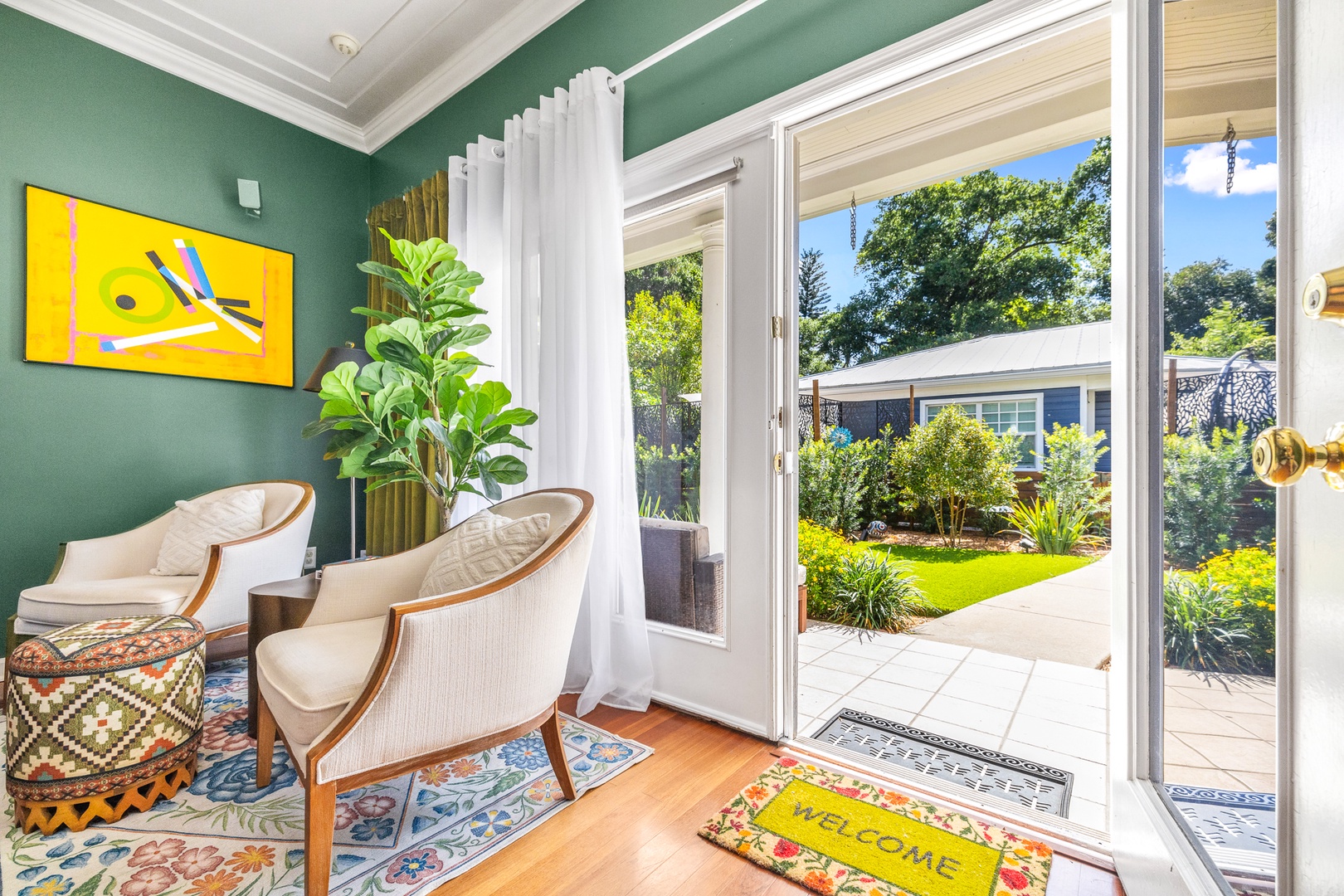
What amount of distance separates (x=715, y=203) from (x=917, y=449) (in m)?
Result: 3.69

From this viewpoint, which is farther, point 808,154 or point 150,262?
point 808,154

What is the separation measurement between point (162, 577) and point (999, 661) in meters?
3.88

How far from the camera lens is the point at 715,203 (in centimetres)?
222

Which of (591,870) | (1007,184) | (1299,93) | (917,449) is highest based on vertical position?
(1007,184)

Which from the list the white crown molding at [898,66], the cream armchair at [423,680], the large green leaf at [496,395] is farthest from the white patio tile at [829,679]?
the white crown molding at [898,66]

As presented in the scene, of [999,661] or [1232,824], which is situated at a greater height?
[1232,824]

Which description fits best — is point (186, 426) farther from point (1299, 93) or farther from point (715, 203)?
point (1299, 93)

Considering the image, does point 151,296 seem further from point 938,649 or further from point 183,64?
point 938,649

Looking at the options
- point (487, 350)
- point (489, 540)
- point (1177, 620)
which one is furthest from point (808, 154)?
point (1177, 620)

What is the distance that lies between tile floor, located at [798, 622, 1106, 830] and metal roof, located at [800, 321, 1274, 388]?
2545 millimetres

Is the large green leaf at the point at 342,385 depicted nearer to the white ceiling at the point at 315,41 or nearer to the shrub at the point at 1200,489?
the white ceiling at the point at 315,41

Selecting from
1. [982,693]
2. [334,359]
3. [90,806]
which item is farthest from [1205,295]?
[334,359]

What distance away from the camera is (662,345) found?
7.93ft

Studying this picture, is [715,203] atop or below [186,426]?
atop
